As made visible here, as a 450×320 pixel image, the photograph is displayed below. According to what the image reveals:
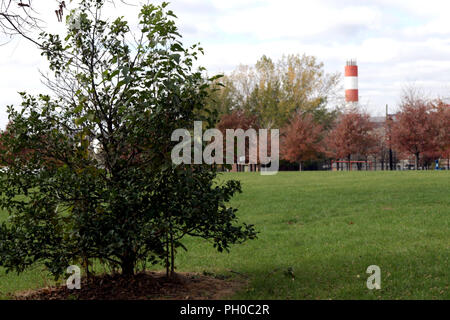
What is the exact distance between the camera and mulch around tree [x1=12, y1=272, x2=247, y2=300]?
5688 millimetres

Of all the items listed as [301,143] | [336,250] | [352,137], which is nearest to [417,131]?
[352,137]

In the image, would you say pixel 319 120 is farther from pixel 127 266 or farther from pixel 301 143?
pixel 127 266

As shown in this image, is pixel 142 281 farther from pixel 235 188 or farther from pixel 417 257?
pixel 417 257

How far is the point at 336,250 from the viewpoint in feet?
27.9

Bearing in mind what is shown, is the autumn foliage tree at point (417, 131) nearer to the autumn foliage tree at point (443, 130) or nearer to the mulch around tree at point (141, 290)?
the autumn foliage tree at point (443, 130)

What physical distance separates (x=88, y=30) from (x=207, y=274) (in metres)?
3.43

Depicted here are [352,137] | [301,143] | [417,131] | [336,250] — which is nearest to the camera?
[336,250]

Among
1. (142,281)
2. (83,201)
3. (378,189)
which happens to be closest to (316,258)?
(142,281)

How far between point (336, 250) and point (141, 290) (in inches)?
152

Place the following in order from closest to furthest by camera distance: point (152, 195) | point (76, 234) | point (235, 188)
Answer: point (76, 234) < point (152, 195) < point (235, 188)

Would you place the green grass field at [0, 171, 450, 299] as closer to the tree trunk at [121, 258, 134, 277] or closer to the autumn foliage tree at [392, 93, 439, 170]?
the tree trunk at [121, 258, 134, 277]

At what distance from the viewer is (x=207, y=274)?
6938 millimetres

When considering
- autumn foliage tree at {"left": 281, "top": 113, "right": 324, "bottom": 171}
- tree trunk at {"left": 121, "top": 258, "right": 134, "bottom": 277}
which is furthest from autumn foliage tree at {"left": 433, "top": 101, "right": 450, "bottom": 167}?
tree trunk at {"left": 121, "top": 258, "right": 134, "bottom": 277}

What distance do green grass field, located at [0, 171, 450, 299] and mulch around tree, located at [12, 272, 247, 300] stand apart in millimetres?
343
